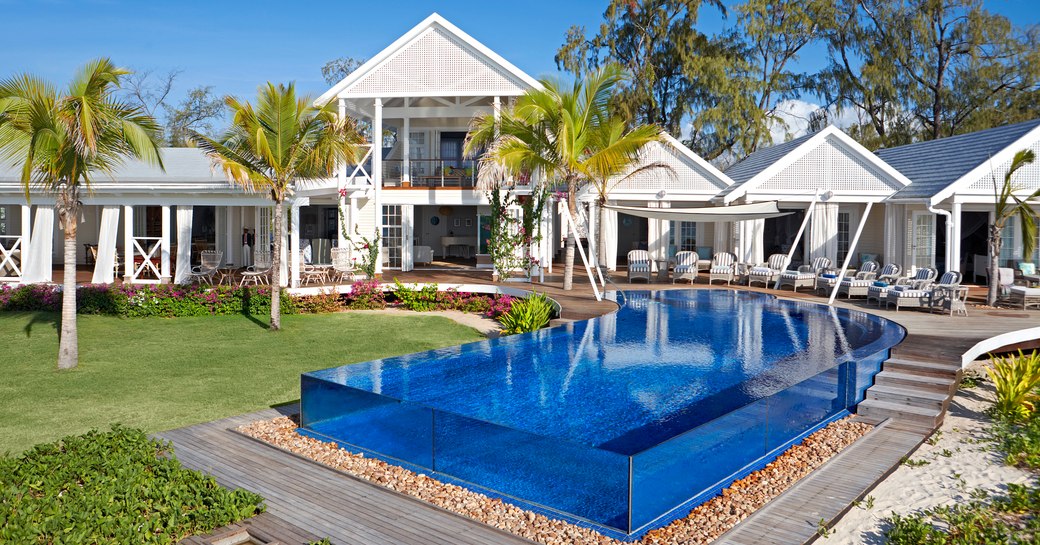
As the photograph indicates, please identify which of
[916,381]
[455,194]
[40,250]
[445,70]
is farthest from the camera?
[455,194]

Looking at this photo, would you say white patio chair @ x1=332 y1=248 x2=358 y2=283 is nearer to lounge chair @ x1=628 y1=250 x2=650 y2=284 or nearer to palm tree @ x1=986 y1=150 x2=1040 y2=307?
lounge chair @ x1=628 y1=250 x2=650 y2=284

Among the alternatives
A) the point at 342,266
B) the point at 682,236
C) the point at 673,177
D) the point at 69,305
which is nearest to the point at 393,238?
the point at 342,266


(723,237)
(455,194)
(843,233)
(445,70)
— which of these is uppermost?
(445,70)

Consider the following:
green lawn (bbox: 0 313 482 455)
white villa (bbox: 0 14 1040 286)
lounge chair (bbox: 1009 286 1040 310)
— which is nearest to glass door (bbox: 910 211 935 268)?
white villa (bbox: 0 14 1040 286)

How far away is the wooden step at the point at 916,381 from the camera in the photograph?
9812mm

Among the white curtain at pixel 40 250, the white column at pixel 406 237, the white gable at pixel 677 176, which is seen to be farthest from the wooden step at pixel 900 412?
the white curtain at pixel 40 250

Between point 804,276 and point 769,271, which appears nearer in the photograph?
point 804,276

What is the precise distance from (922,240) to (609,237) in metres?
8.33

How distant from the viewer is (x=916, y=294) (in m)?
15.2

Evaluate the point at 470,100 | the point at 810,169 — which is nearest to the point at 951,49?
the point at 810,169

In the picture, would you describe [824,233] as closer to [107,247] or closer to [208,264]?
[208,264]

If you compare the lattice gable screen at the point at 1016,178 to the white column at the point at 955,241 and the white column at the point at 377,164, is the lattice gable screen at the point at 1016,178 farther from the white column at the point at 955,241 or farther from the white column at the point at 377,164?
the white column at the point at 377,164

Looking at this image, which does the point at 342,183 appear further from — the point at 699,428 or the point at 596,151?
the point at 699,428

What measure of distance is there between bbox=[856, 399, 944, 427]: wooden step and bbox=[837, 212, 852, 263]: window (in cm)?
1462
